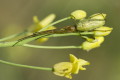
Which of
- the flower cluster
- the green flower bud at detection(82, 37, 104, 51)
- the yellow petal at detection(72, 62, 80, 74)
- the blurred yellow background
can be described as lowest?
the yellow petal at detection(72, 62, 80, 74)

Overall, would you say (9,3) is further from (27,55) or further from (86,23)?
(86,23)

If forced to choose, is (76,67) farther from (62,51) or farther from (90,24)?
(62,51)

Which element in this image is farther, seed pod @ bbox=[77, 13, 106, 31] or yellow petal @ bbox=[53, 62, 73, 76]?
yellow petal @ bbox=[53, 62, 73, 76]

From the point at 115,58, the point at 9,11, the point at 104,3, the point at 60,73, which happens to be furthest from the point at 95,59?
the point at 60,73

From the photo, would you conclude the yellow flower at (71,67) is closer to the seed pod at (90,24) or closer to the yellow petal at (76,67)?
the yellow petal at (76,67)

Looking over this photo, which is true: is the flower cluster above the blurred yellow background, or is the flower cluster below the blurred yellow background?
below

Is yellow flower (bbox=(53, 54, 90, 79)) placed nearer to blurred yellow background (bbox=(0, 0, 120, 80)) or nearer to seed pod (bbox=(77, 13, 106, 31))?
seed pod (bbox=(77, 13, 106, 31))

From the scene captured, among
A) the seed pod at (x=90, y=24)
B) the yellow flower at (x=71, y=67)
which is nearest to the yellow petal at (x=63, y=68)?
the yellow flower at (x=71, y=67)

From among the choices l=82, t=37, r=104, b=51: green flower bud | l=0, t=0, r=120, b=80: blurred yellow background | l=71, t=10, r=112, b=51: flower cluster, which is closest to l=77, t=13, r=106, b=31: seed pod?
l=71, t=10, r=112, b=51: flower cluster

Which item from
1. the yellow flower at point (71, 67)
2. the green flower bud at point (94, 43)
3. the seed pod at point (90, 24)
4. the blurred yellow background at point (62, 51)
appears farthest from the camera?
the blurred yellow background at point (62, 51)
